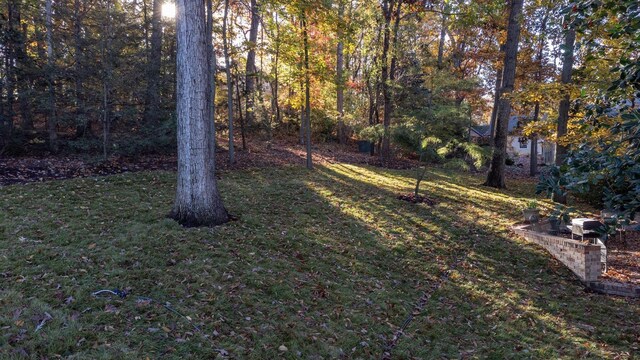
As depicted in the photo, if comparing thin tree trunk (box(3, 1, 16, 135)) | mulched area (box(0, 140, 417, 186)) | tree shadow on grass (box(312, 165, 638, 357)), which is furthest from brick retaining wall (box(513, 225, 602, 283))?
thin tree trunk (box(3, 1, 16, 135))

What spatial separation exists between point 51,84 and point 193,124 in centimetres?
639

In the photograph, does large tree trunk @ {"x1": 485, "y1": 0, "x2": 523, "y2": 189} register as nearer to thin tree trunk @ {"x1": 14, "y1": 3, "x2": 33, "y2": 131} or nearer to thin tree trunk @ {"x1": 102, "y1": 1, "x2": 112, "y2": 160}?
thin tree trunk @ {"x1": 102, "y1": 1, "x2": 112, "y2": 160}

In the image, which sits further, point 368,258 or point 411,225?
point 411,225

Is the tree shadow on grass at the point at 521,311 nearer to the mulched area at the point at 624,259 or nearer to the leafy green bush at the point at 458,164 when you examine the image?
the mulched area at the point at 624,259

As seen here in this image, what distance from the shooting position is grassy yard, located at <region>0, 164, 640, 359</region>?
3.18 meters

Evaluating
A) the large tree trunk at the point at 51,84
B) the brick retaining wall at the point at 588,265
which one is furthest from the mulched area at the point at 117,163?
the brick retaining wall at the point at 588,265

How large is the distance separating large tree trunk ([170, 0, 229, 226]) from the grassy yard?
14.3 inches

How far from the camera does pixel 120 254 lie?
14.4ft

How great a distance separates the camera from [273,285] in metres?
4.33

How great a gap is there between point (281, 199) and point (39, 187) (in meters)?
4.59

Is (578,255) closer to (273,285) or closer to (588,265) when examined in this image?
(588,265)

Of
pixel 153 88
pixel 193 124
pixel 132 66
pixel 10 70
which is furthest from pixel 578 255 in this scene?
pixel 10 70

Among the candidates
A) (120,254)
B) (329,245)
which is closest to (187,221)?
(120,254)

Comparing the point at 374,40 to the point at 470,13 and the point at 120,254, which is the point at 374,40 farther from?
the point at 120,254
